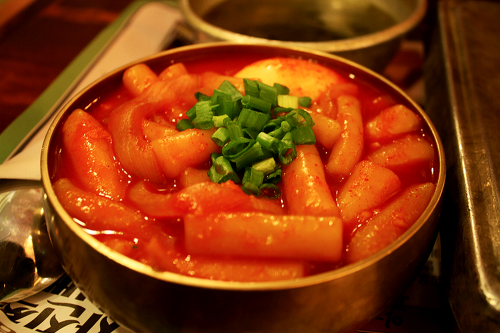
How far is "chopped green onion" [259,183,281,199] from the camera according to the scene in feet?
3.66

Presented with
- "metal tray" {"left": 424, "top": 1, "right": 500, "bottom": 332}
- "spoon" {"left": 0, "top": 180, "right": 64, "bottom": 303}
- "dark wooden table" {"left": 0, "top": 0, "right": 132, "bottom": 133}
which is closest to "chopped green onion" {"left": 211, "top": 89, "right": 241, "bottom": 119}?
"spoon" {"left": 0, "top": 180, "right": 64, "bottom": 303}

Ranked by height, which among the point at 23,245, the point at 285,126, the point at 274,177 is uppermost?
the point at 285,126

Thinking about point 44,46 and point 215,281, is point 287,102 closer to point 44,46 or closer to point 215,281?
point 215,281

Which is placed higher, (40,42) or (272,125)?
(272,125)

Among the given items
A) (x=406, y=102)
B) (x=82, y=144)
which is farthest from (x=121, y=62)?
(x=406, y=102)

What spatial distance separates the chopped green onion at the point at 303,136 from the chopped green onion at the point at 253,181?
0.59ft

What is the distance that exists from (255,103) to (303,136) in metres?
0.21

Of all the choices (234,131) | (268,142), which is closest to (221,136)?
(234,131)

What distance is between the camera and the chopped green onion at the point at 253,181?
3.54 feet

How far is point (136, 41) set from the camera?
7.73 feet

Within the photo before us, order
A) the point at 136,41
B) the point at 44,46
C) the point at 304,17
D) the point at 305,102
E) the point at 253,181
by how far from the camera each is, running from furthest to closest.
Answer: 1. the point at 304,17
2. the point at 44,46
3. the point at 136,41
4. the point at 305,102
5. the point at 253,181

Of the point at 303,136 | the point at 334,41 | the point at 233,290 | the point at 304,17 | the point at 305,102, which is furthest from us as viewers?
the point at 304,17

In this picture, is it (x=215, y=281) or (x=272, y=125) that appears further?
(x=272, y=125)

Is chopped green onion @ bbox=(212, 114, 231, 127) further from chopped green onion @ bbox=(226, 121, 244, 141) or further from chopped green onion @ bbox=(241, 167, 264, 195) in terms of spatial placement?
chopped green onion @ bbox=(241, 167, 264, 195)
